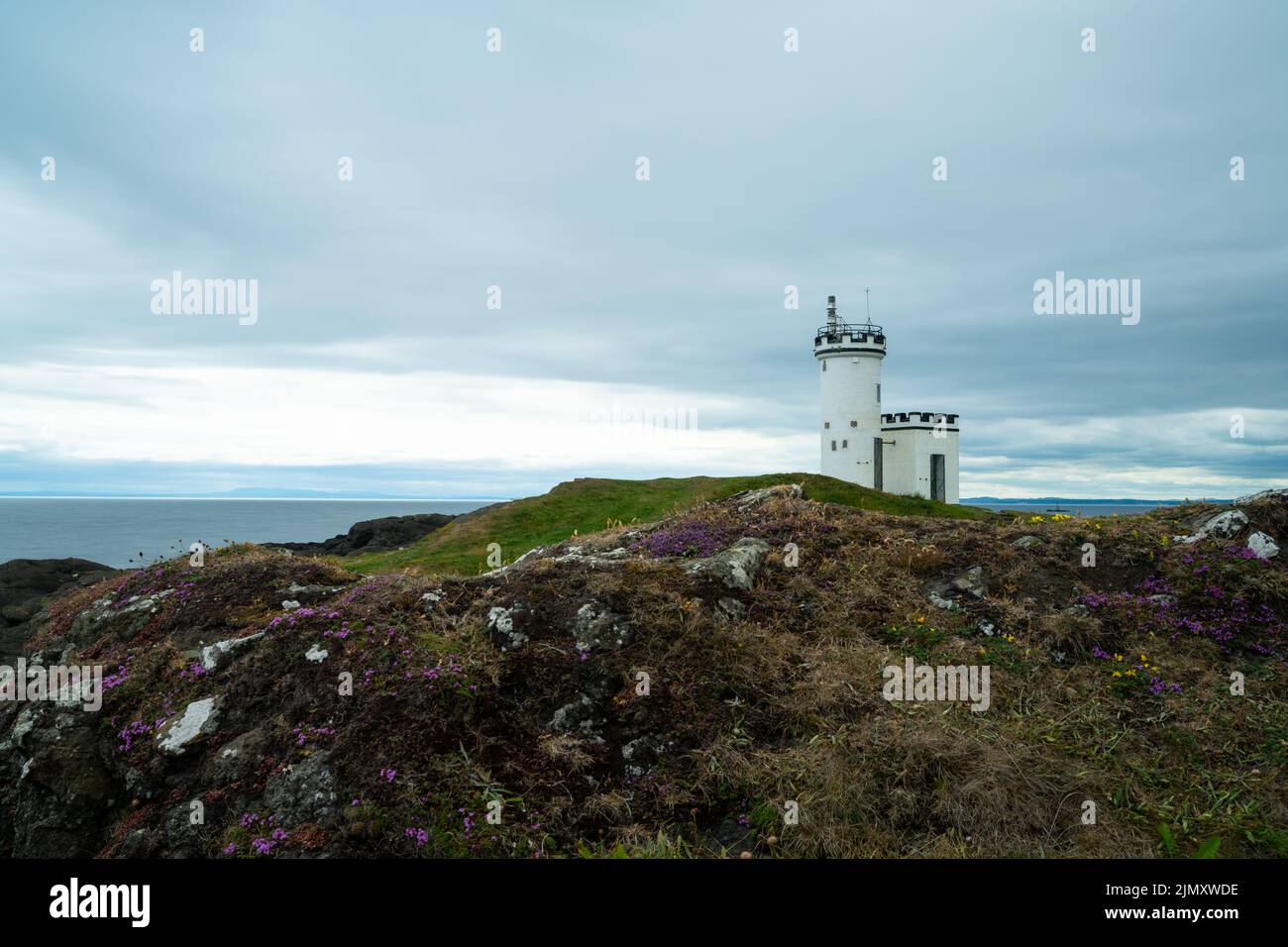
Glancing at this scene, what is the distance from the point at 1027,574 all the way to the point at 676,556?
6.37 meters

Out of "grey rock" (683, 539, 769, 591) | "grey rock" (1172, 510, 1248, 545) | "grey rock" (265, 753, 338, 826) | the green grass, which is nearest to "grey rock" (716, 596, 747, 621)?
"grey rock" (683, 539, 769, 591)

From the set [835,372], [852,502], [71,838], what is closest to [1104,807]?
[71,838]

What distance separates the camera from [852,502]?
133 ft

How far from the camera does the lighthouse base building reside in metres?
56.9

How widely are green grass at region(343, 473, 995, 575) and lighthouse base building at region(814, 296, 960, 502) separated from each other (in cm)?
1032

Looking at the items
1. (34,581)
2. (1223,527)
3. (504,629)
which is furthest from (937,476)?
(34,581)

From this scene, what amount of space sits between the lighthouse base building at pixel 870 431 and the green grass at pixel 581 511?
33.9 feet

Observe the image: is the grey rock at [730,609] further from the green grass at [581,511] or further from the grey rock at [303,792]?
the green grass at [581,511]

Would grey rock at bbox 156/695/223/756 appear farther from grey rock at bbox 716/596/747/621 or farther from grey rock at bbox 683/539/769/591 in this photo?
grey rock at bbox 683/539/769/591

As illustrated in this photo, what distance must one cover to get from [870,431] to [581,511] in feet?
85.4

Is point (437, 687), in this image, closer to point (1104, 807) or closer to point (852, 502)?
point (1104, 807)

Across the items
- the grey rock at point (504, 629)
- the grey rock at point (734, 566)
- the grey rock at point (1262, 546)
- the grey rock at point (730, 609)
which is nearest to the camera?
the grey rock at point (504, 629)

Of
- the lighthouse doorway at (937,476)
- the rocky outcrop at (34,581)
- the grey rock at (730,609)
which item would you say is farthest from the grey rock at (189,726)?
the lighthouse doorway at (937,476)

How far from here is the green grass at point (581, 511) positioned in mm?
38125
